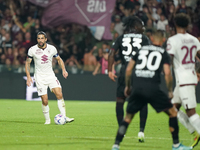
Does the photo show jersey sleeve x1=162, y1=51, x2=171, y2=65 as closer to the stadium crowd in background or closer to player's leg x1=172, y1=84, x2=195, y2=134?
player's leg x1=172, y1=84, x2=195, y2=134

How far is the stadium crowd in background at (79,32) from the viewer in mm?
19466

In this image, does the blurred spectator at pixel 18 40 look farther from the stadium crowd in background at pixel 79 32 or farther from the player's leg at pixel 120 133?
the player's leg at pixel 120 133

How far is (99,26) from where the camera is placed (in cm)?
1983

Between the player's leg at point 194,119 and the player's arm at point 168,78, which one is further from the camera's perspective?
the player's leg at point 194,119

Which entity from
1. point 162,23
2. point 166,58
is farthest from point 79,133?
point 162,23

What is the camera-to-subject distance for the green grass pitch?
7.53 meters

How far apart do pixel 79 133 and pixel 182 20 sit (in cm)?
347

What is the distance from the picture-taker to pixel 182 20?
708 cm

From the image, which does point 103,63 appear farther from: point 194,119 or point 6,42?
point 194,119

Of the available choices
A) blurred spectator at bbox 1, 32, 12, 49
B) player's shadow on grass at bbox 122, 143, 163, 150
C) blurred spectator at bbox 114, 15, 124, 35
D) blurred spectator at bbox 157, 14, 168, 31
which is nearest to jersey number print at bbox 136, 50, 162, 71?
player's shadow on grass at bbox 122, 143, 163, 150

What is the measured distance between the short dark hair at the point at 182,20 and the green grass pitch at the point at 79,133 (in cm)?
199

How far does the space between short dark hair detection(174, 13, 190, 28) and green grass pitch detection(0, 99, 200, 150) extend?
199 centimetres

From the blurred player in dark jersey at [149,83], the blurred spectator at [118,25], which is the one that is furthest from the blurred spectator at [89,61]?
the blurred player in dark jersey at [149,83]

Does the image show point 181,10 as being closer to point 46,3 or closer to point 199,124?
point 46,3
